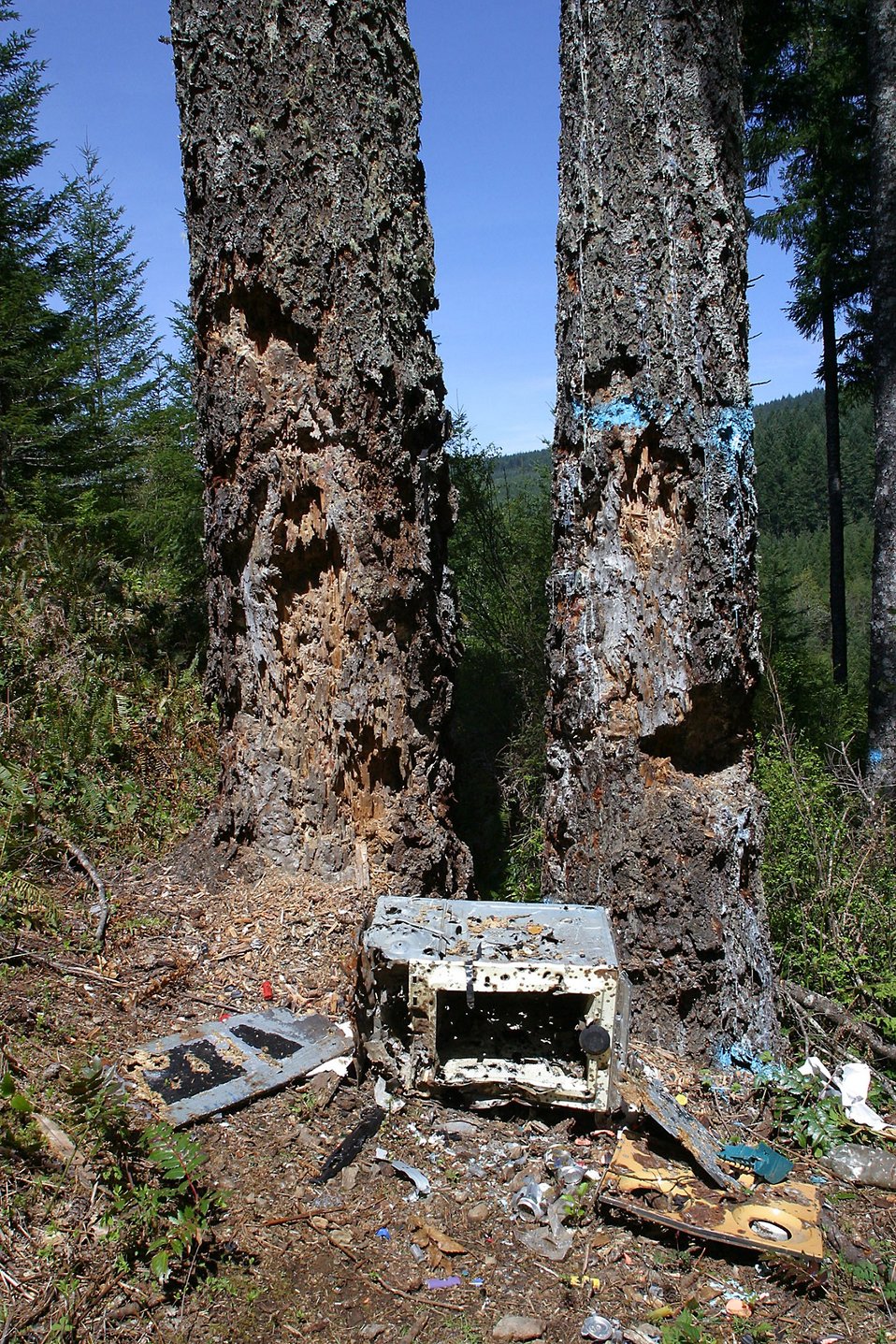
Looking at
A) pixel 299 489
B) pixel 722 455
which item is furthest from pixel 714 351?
pixel 299 489

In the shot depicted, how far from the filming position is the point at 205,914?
4043 millimetres

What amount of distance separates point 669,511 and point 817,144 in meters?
10.6

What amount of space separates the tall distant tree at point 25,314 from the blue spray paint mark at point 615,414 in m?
5.75

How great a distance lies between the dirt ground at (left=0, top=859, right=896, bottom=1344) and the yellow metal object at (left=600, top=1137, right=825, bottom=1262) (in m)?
0.06

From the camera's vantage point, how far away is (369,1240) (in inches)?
97.9

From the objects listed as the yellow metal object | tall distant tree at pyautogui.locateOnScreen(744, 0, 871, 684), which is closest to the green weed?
the yellow metal object

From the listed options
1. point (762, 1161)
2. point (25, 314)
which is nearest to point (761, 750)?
point (762, 1161)

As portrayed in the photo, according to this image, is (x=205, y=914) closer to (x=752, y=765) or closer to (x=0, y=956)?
(x=0, y=956)

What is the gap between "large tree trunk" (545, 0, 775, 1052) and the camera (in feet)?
10.8

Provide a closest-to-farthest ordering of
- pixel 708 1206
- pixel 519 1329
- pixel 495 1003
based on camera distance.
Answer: pixel 519 1329
pixel 708 1206
pixel 495 1003

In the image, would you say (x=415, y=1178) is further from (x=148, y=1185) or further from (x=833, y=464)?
(x=833, y=464)

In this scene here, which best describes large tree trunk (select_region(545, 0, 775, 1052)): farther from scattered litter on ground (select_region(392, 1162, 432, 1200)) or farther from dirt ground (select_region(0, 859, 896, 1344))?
scattered litter on ground (select_region(392, 1162, 432, 1200))

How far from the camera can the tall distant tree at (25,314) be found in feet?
27.8

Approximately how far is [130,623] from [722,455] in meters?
4.64
